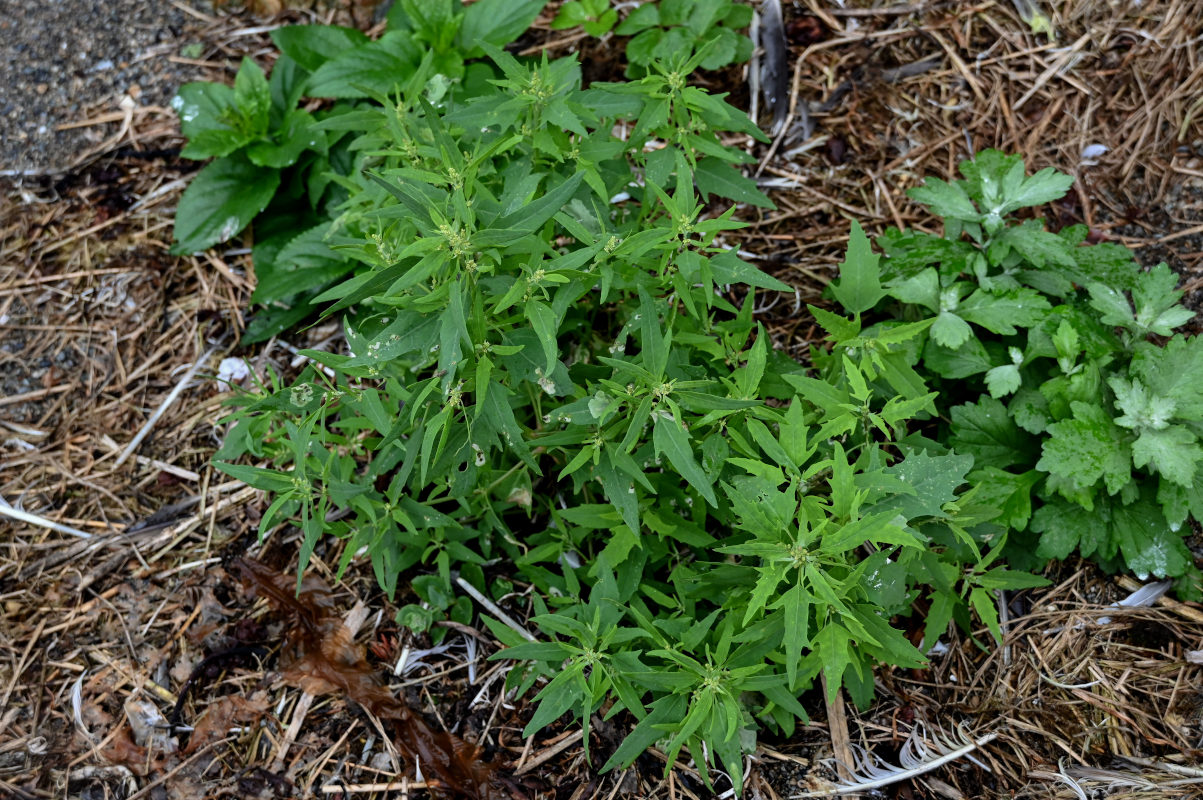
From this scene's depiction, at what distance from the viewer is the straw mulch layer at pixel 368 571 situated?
258cm

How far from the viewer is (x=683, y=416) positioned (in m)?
2.35

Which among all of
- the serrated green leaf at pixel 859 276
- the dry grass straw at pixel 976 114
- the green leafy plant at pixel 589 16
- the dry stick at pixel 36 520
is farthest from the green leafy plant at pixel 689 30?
the dry stick at pixel 36 520

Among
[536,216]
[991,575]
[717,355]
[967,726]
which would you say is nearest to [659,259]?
[717,355]

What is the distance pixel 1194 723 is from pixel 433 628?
2287 millimetres

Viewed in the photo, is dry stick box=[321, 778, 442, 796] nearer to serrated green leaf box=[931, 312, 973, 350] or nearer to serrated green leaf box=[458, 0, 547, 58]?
serrated green leaf box=[931, 312, 973, 350]

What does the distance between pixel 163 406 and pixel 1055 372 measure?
10.5 ft

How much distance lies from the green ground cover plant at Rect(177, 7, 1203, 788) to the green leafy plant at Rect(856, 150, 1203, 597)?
11mm

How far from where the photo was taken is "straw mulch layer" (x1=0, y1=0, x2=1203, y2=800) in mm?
2580

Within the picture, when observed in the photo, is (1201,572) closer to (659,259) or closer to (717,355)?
(717,355)

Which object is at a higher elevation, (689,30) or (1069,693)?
(689,30)

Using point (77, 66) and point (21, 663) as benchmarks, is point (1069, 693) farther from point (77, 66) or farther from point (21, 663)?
point (77, 66)

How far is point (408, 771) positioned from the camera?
263 centimetres

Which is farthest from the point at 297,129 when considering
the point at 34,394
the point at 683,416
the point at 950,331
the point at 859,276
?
the point at 950,331

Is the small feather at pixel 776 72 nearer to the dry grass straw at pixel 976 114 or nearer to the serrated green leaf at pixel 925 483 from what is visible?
the dry grass straw at pixel 976 114
